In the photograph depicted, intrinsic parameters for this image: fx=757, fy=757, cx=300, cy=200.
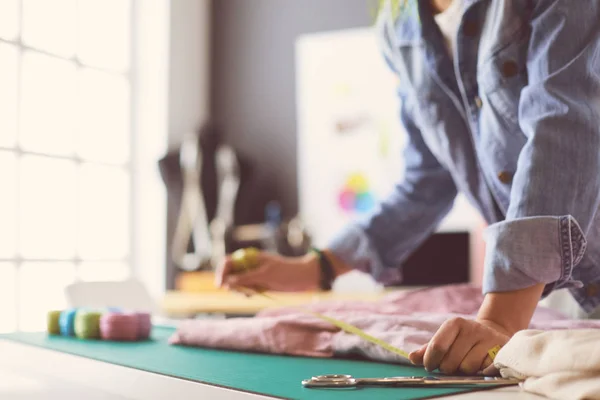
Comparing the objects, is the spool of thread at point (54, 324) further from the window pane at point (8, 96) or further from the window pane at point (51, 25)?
the window pane at point (51, 25)

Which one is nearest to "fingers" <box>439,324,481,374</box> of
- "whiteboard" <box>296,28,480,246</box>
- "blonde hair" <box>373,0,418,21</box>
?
"blonde hair" <box>373,0,418,21</box>

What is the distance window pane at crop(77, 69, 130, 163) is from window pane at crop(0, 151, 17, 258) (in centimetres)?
42

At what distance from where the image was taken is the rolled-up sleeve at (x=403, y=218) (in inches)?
52.0

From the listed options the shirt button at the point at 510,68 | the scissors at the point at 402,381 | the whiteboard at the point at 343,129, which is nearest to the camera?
the scissors at the point at 402,381

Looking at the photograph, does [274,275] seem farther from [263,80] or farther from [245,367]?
[263,80]

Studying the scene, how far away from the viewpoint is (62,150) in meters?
3.67

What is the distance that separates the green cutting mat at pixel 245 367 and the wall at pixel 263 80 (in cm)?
285


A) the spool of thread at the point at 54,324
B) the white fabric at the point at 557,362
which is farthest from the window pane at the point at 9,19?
the white fabric at the point at 557,362

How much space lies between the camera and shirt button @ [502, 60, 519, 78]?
3.29ft

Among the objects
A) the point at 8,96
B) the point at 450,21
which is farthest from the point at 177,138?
the point at 450,21

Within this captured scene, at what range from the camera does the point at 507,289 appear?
776 mm

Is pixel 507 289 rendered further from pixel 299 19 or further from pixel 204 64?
pixel 204 64

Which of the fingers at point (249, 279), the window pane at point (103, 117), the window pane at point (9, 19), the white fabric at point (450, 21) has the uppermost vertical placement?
the window pane at point (9, 19)

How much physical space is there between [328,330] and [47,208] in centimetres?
291
